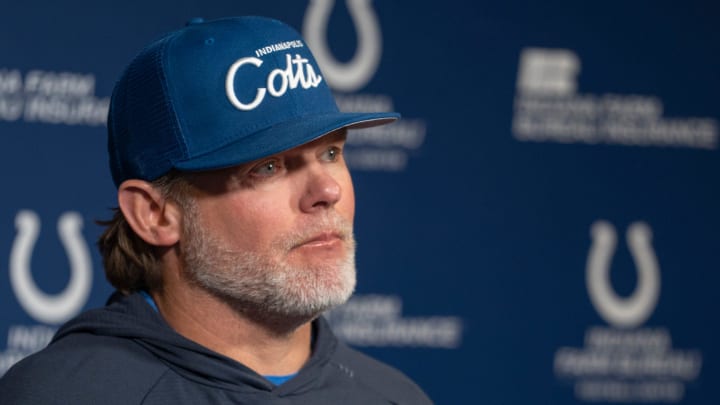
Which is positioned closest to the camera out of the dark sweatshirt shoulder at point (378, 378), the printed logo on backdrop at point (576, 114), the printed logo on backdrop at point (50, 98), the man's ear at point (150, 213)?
the man's ear at point (150, 213)

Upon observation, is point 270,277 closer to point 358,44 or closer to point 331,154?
point 331,154

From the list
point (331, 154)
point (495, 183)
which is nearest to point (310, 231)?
point (331, 154)

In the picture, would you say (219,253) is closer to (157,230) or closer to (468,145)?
(157,230)

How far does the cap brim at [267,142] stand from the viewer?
4.50ft

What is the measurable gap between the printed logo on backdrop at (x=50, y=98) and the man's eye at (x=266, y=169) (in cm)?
105

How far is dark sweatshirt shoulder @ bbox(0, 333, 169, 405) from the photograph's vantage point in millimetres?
1348

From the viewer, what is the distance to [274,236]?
1413mm

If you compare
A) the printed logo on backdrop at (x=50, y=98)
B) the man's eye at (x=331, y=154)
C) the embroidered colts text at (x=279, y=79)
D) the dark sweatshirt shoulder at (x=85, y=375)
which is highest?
the printed logo on backdrop at (x=50, y=98)

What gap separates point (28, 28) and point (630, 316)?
1597 millimetres

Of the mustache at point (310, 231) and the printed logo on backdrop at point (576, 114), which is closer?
the mustache at point (310, 231)

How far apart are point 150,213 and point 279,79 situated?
0.25 metres

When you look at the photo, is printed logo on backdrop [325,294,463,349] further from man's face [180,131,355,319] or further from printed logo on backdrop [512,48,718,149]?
man's face [180,131,355,319]

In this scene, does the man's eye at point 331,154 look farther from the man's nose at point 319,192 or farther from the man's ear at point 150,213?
the man's ear at point 150,213

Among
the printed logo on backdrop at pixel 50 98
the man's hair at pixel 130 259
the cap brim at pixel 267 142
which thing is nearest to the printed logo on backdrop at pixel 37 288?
the printed logo on backdrop at pixel 50 98
